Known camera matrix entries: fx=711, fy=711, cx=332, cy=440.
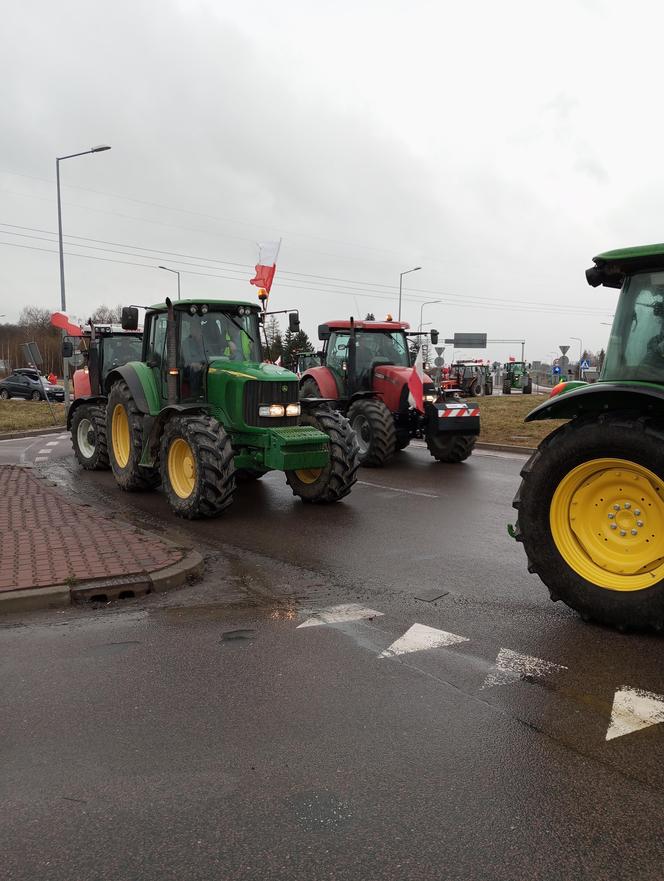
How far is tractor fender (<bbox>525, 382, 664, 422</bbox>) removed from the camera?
172 inches

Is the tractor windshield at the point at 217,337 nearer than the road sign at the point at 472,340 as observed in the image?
Yes

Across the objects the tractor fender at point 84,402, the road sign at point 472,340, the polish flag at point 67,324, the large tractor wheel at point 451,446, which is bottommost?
the large tractor wheel at point 451,446

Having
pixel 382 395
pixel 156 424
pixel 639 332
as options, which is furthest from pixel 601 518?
pixel 382 395

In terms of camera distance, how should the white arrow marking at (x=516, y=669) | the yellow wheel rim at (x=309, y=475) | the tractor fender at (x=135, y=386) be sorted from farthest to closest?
the tractor fender at (x=135, y=386), the yellow wheel rim at (x=309, y=475), the white arrow marking at (x=516, y=669)

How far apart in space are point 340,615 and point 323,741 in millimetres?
1745

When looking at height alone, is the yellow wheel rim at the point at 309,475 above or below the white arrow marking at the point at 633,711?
above

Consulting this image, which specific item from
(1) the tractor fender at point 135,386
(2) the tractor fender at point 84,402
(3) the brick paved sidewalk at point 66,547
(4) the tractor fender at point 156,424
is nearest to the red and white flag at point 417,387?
(4) the tractor fender at point 156,424

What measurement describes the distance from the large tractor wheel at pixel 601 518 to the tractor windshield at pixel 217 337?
510cm

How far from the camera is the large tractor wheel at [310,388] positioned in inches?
550

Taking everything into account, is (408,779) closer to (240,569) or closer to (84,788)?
(84,788)

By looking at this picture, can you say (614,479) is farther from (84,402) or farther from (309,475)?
(84,402)

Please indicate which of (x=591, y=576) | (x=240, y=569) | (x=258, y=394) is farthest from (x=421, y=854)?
(x=258, y=394)

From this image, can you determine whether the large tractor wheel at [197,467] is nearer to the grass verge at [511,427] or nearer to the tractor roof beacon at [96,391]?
the tractor roof beacon at [96,391]

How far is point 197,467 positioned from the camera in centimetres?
786
